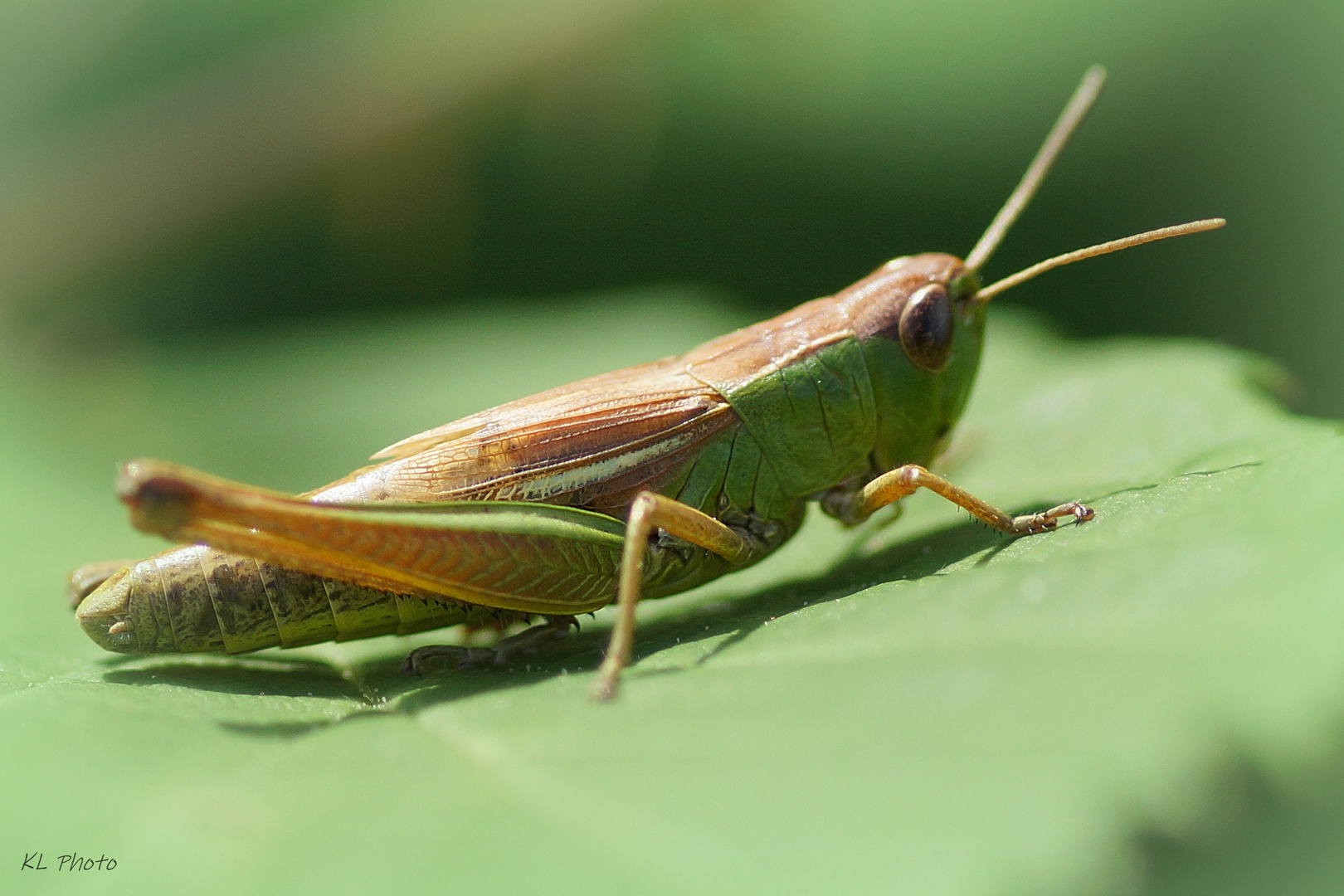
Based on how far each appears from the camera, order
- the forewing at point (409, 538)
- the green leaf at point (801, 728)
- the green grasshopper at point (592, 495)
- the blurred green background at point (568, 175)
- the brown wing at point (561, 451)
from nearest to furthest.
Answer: the green leaf at point (801, 728), the forewing at point (409, 538), the green grasshopper at point (592, 495), the brown wing at point (561, 451), the blurred green background at point (568, 175)

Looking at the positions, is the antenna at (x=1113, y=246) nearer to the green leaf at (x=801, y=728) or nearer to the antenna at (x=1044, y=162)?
the antenna at (x=1044, y=162)

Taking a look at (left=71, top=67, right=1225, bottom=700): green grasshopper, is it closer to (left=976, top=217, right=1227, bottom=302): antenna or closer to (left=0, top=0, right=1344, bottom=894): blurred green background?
(left=976, top=217, right=1227, bottom=302): antenna

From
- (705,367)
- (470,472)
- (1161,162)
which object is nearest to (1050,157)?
(705,367)

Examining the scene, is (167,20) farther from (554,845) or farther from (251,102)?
(554,845)

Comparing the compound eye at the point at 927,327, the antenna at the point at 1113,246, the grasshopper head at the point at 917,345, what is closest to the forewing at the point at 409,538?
the grasshopper head at the point at 917,345

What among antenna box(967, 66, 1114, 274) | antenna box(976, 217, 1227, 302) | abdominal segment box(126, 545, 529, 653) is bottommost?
abdominal segment box(126, 545, 529, 653)

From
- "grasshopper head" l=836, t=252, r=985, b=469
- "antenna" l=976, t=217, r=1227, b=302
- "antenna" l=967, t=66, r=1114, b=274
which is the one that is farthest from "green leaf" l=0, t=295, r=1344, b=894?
"antenna" l=967, t=66, r=1114, b=274
